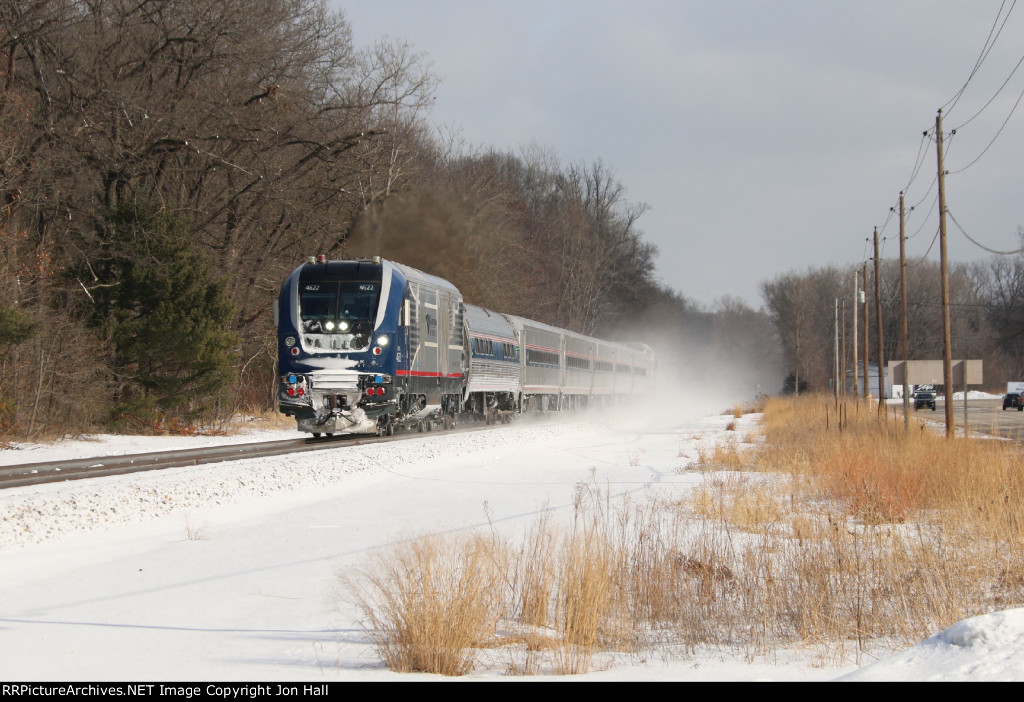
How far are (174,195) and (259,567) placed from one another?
2306 cm

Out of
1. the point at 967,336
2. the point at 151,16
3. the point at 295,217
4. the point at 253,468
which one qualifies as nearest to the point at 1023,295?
the point at 967,336

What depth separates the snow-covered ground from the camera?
6.02 metres

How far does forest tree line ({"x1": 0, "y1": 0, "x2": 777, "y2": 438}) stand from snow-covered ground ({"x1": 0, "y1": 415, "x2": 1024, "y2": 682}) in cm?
465

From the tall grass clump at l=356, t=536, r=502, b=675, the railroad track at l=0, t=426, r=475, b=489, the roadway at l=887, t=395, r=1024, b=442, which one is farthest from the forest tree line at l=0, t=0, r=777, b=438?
the roadway at l=887, t=395, r=1024, b=442

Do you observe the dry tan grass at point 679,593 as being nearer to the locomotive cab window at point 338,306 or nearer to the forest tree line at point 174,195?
the locomotive cab window at point 338,306

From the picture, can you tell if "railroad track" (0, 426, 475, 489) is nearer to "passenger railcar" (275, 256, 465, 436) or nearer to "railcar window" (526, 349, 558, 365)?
"passenger railcar" (275, 256, 465, 436)

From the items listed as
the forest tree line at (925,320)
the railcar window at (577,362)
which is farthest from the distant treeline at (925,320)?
the railcar window at (577,362)

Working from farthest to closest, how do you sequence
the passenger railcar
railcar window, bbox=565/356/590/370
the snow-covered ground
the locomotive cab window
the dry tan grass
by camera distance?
railcar window, bbox=565/356/590/370, the locomotive cab window, the passenger railcar, the dry tan grass, the snow-covered ground

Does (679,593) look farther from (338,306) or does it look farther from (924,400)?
(924,400)

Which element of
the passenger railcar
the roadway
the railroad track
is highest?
the passenger railcar

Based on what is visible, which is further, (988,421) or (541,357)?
(988,421)

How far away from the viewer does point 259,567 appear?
9.50 m

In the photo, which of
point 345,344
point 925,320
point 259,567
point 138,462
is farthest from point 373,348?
point 925,320
